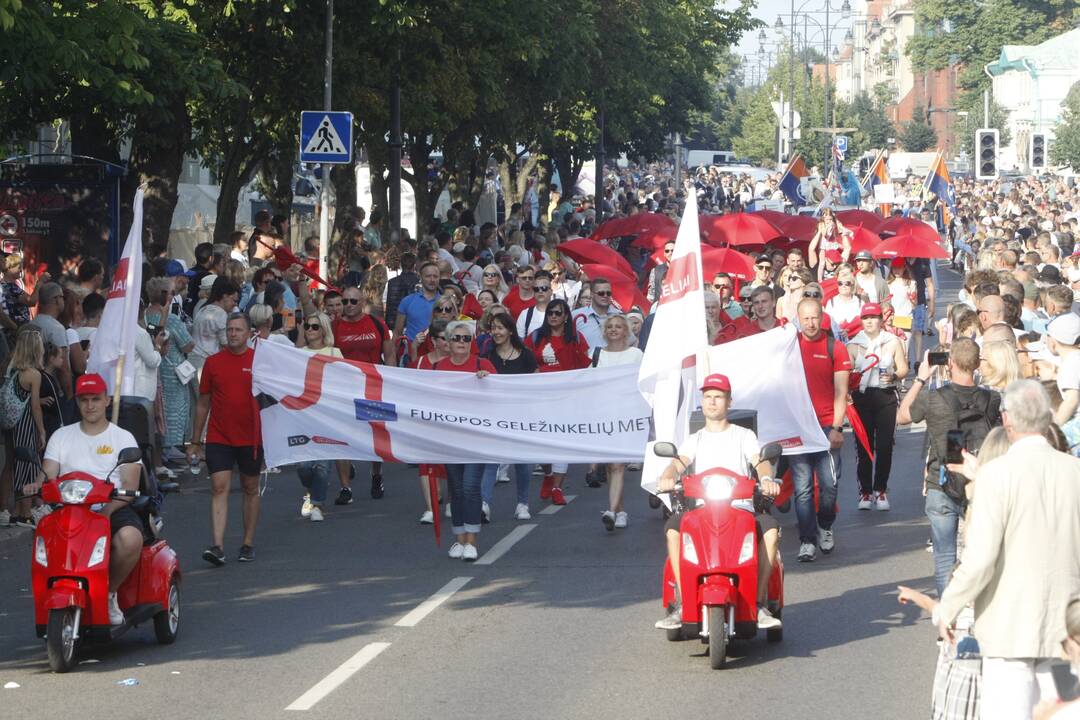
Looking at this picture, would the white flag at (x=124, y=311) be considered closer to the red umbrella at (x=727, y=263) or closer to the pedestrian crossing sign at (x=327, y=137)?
the pedestrian crossing sign at (x=327, y=137)

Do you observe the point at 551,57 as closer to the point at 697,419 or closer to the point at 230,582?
the point at 697,419

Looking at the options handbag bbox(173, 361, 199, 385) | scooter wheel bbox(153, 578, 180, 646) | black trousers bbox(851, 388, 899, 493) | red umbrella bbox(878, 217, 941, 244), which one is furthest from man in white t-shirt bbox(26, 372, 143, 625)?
red umbrella bbox(878, 217, 941, 244)

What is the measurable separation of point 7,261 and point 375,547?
221 inches

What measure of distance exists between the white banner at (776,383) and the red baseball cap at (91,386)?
14.2ft

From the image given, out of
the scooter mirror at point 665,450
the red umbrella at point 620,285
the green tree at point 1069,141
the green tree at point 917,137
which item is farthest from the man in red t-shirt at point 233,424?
the green tree at point 917,137

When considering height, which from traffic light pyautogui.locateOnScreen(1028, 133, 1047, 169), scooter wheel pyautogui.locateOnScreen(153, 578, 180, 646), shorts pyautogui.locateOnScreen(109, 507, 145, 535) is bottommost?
scooter wheel pyautogui.locateOnScreen(153, 578, 180, 646)

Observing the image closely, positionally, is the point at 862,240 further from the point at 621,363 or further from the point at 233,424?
the point at 233,424

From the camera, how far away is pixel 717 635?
9.21 m

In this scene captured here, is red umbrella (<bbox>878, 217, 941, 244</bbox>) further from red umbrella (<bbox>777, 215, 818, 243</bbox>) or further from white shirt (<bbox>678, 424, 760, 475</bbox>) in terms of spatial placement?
white shirt (<bbox>678, 424, 760, 475</bbox>)

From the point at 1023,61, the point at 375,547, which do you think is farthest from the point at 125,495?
the point at 1023,61

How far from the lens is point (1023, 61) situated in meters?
121

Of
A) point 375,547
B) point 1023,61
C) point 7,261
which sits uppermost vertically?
point 1023,61

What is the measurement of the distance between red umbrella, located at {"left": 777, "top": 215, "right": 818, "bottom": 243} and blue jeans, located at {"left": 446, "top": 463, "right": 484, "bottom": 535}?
15872 mm

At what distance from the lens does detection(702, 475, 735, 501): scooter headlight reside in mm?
9516
